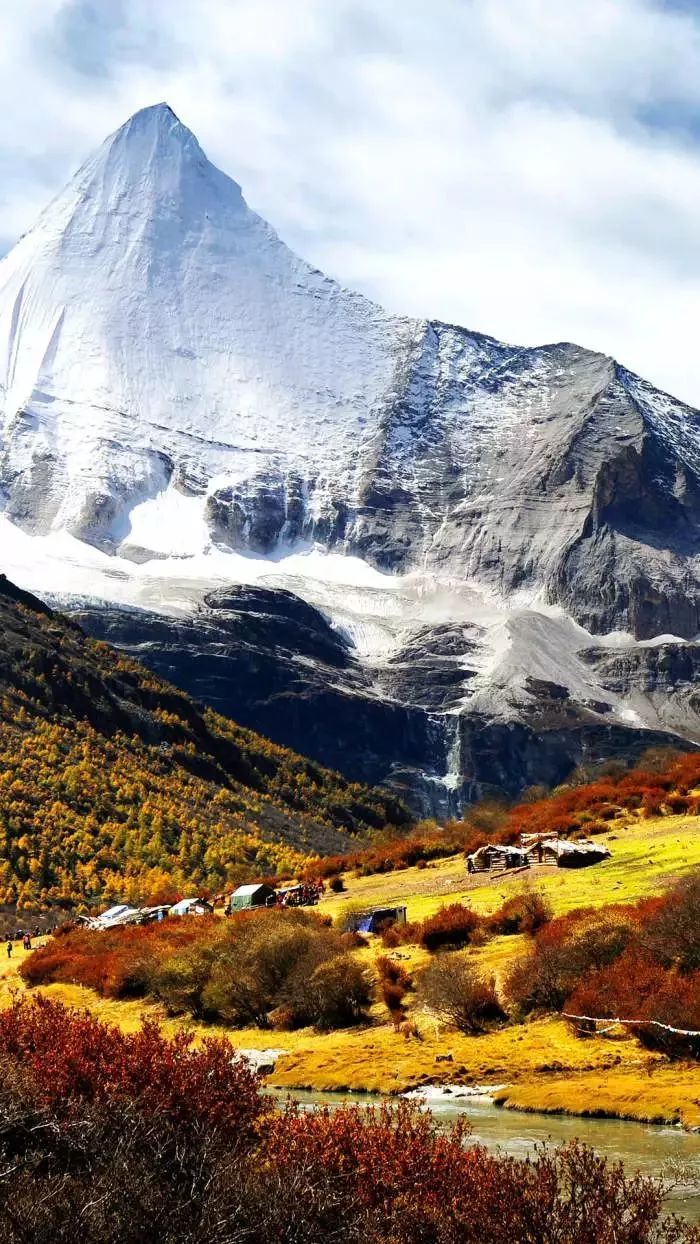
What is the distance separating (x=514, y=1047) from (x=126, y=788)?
69.5 m

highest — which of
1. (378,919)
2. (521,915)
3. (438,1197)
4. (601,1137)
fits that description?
(438,1197)

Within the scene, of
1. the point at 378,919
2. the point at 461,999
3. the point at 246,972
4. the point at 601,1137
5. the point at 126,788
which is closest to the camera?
the point at 601,1137

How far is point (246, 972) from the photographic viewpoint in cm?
3869

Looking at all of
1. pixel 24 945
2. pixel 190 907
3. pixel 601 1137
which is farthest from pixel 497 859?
pixel 601 1137

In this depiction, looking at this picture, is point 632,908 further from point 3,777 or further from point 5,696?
point 5,696

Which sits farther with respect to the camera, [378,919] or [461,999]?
[378,919]

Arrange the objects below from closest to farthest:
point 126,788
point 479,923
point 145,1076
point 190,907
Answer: point 145,1076 → point 479,923 → point 190,907 → point 126,788

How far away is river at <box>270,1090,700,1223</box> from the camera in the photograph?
18375 mm

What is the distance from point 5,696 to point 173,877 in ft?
98.4

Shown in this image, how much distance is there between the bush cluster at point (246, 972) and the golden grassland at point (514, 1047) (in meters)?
0.71

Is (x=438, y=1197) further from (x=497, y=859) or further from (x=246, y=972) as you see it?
(x=497, y=859)

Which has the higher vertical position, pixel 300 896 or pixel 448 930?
pixel 448 930

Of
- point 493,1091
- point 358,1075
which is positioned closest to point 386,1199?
point 493,1091

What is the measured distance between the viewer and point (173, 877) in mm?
83188
